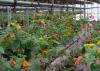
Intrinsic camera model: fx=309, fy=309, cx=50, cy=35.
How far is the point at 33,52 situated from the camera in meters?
4.03

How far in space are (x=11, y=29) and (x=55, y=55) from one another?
2.80 feet

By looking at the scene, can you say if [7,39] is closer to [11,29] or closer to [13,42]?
[13,42]

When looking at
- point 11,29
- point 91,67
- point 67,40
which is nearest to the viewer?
point 91,67

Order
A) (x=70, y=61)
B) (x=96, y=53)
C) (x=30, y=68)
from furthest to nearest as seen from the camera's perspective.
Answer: (x=70, y=61), (x=30, y=68), (x=96, y=53)

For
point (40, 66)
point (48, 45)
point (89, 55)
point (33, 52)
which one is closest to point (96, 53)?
point (89, 55)

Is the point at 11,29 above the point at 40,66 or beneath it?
above

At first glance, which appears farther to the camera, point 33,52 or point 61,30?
point 61,30

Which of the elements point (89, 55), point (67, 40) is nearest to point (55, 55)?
point (89, 55)

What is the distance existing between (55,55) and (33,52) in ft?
1.02

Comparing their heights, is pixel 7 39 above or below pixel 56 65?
above

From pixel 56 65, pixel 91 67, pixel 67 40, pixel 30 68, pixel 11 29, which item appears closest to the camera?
pixel 91 67

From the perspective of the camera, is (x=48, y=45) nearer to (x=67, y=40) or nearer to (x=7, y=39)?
(x=7, y=39)

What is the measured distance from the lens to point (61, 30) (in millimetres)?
6648

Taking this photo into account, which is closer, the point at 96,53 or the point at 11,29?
the point at 96,53
